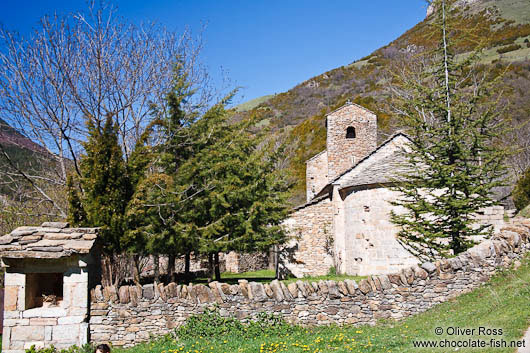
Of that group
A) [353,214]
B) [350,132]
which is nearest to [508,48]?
[350,132]

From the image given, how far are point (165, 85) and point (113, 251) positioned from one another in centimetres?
683

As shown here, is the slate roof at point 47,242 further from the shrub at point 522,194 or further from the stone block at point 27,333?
the shrub at point 522,194

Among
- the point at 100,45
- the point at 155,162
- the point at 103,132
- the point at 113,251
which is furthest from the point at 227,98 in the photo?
the point at 113,251

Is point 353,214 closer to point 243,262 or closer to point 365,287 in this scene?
point 365,287

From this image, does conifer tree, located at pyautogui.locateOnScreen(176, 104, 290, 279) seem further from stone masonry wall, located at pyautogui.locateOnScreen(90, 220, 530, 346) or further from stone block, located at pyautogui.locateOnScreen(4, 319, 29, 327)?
stone block, located at pyautogui.locateOnScreen(4, 319, 29, 327)

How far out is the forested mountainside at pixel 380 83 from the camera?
3803 centimetres

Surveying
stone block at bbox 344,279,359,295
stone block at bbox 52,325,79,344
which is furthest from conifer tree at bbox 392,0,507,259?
stone block at bbox 52,325,79,344

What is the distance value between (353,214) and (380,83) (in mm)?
34990

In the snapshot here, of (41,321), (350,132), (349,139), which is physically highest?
(350,132)

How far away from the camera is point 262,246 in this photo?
52.7 feet

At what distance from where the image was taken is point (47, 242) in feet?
28.1

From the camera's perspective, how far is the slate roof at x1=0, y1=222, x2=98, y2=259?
8312 mm

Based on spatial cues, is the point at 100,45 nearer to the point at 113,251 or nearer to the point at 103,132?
the point at 103,132

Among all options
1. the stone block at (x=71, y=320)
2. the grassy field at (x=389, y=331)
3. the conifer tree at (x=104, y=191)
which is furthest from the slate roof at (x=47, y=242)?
the grassy field at (x=389, y=331)
